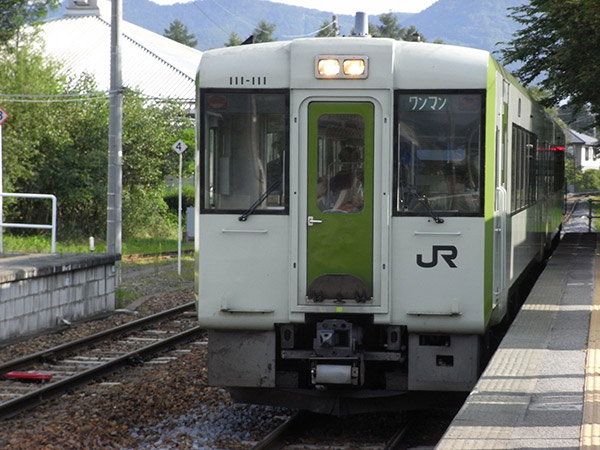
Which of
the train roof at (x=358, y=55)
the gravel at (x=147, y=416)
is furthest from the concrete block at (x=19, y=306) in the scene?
the train roof at (x=358, y=55)

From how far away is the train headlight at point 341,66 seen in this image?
742 centimetres

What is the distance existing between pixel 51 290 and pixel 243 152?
20.2ft

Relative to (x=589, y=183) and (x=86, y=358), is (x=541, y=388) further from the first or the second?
(x=589, y=183)

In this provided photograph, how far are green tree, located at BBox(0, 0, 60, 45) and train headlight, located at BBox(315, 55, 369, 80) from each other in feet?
82.2

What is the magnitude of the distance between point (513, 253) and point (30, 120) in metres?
20.9

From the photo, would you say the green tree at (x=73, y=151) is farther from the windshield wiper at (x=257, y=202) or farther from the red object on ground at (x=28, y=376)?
the windshield wiper at (x=257, y=202)

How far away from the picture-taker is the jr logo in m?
7.44

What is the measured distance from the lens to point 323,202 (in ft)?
24.5

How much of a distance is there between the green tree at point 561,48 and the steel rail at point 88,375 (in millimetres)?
10790

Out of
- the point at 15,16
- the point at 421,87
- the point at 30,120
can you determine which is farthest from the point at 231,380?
the point at 15,16

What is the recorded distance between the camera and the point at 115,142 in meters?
16.0

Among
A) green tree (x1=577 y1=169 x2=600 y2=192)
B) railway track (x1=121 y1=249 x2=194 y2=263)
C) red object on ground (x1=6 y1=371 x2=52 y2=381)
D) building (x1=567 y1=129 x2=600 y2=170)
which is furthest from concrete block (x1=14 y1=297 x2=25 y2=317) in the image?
building (x1=567 y1=129 x2=600 y2=170)

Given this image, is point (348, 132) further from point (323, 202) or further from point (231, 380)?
point (231, 380)

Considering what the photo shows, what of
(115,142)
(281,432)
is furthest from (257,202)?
(115,142)
